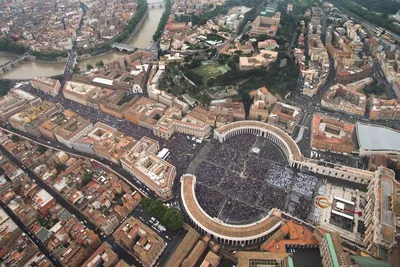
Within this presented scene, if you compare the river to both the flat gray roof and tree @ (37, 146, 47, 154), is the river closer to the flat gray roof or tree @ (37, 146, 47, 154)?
tree @ (37, 146, 47, 154)

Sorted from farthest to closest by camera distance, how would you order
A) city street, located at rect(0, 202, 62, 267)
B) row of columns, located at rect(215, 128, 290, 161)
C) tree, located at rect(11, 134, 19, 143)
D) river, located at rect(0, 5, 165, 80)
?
river, located at rect(0, 5, 165, 80), tree, located at rect(11, 134, 19, 143), row of columns, located at rect(215, 128, 290, 161), city street, located at rect(0, 202, 62, 267)

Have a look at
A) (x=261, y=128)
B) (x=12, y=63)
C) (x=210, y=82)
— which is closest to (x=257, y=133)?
(x=261, y=128)

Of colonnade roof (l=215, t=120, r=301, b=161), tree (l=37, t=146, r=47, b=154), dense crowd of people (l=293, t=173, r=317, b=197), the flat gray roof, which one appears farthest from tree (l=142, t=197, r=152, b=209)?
the flat gray roof

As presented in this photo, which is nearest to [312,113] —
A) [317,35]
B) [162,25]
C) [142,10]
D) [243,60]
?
[243,60]

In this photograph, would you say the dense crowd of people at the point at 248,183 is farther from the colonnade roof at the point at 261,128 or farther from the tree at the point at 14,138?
the tree at the point at 14,138

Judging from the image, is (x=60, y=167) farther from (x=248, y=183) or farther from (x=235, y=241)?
(x=248, y=183)

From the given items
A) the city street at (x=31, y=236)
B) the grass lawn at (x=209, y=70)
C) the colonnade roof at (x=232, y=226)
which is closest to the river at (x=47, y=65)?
the grass lawn at (x=209, y=70)
